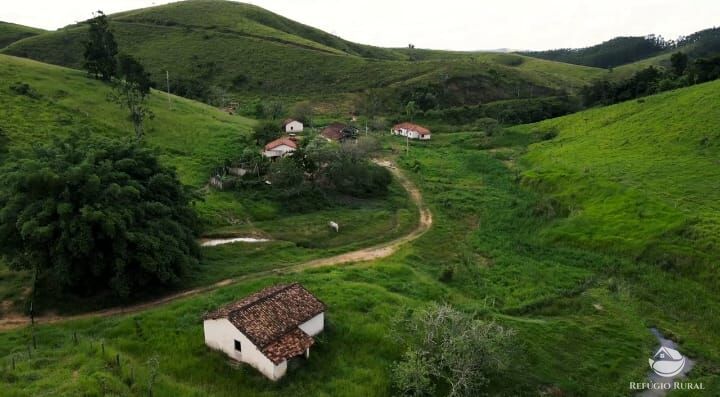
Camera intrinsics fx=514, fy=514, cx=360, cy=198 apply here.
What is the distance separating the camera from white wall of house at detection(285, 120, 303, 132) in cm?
7644

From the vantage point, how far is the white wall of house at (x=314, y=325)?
22552 mm

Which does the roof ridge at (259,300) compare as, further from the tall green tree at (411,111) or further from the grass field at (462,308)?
the tall green tree at (411,111)

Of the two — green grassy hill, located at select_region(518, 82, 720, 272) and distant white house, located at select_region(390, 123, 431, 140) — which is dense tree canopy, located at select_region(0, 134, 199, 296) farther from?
distant white house, located at select_region(390, 123, 431, 140)

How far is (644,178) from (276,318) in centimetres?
3563

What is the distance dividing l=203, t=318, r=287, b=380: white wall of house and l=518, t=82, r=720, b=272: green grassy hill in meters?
24.7

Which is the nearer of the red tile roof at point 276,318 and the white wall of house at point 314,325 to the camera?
the red tile roof at point 276,318

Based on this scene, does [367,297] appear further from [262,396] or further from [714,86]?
[714,86]

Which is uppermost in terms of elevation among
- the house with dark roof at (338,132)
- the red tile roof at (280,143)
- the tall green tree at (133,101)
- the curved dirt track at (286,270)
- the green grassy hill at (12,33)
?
the green grassy hill at (12,33)

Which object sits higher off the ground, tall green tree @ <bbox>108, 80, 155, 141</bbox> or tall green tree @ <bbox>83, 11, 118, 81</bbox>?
tall green tree @ <bbox>83, 11, 118, 81</bbox>

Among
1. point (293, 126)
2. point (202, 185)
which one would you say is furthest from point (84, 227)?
point (293, 126)

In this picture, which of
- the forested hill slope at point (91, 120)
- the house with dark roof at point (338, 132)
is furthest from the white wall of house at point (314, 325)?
the house with dark roof at point (338, 132)

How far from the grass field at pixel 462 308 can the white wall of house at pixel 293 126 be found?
4040 cm

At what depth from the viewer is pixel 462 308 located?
27484mm

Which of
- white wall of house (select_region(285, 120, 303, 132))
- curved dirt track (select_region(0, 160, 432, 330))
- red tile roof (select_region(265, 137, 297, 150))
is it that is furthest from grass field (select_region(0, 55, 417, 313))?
white wall of house (select_region(285, 120, 303, 132))
